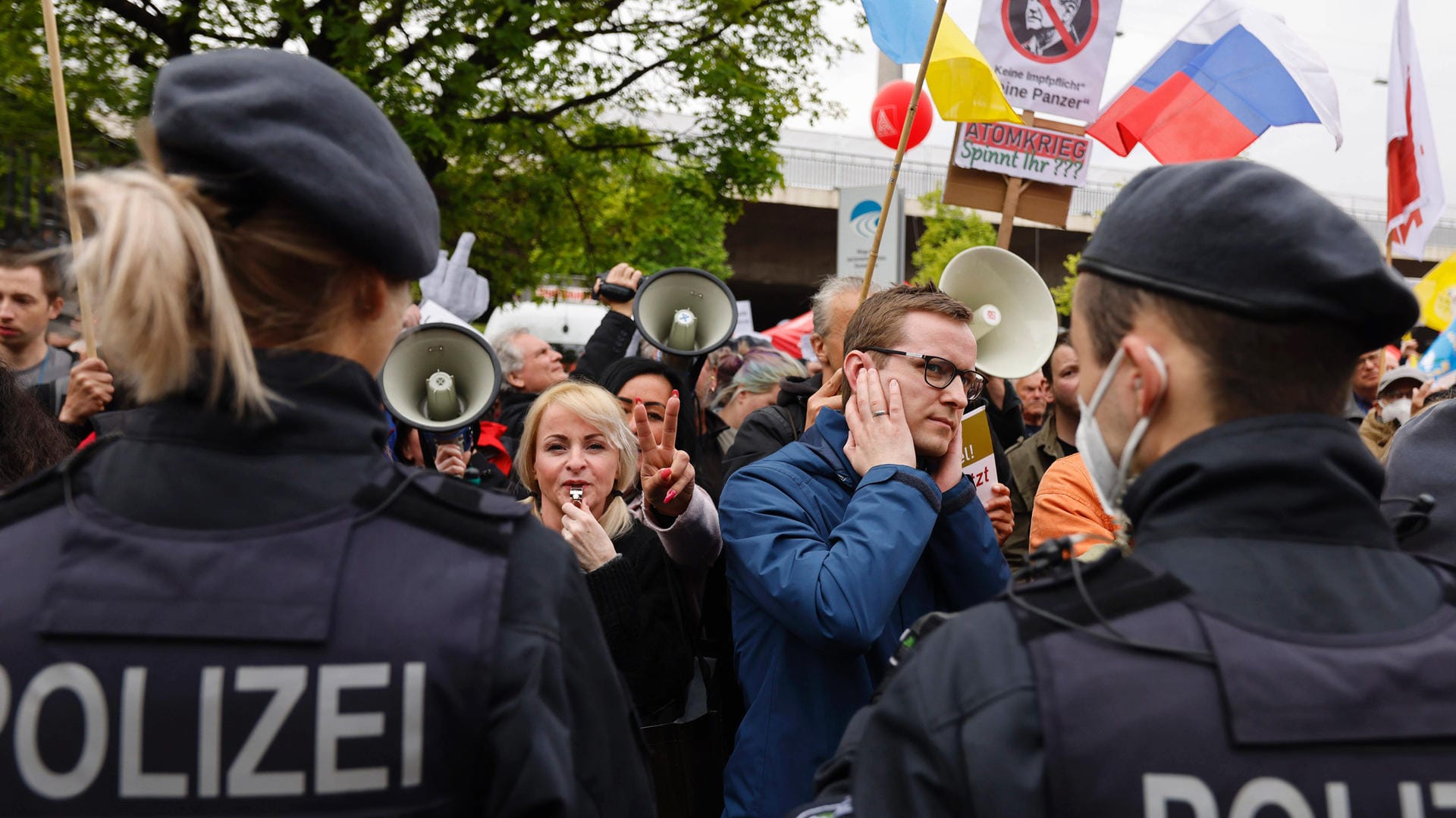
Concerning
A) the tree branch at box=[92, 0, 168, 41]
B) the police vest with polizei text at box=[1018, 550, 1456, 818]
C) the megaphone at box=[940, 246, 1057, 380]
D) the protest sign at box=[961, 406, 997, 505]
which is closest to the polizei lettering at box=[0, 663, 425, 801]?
→ the police vest with polizei text at box=[1018, 550, 1456, 818]

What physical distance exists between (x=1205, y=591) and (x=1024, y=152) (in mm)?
4537

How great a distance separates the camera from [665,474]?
3.12 m

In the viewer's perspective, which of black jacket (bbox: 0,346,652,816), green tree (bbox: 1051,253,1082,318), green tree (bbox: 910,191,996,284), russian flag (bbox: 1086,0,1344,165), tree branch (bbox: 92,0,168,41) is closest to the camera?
black jacket (bbox: 0,346,652,816)

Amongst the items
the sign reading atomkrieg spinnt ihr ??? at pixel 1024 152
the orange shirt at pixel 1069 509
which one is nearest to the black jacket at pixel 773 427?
the orange shirt at pixel 1069 509

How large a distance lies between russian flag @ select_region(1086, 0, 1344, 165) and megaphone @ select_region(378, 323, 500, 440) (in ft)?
11.0

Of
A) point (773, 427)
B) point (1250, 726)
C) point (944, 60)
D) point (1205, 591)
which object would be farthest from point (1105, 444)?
point (944, 60)

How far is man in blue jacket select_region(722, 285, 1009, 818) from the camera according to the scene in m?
Result: 2.62

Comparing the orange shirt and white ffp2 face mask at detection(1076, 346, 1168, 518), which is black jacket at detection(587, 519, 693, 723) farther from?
white ffp2 face mask at detection(1076, 346, 1168, 518)

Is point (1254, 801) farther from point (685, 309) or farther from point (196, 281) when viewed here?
point (685, 309)

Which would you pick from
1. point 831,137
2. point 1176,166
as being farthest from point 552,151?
point 831,137

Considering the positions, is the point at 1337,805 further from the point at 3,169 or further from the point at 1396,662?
the point at 3,169

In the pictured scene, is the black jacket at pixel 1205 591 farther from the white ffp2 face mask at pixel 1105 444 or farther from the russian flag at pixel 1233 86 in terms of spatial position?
the russian flag at pixel 1233 86

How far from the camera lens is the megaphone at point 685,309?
558 centimetres

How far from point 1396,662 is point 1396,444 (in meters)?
1.43
